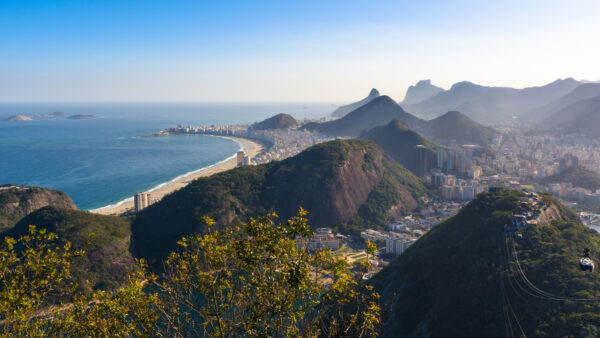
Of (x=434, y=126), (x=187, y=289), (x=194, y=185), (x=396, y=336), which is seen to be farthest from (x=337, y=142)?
(x=434, y=126)

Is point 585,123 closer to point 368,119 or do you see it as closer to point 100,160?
point 368,119

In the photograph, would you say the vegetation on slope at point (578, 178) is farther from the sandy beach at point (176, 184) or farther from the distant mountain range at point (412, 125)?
the sandy beach at point (176, 184)

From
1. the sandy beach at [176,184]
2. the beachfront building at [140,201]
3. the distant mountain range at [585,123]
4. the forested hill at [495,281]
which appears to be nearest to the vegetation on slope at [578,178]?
the forested hill at [495,281]

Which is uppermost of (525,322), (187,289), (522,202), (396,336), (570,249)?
(187,289)

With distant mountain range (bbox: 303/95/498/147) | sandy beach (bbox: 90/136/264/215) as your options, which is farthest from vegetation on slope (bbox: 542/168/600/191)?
sandy beach (bbox: 90/136/264/215)

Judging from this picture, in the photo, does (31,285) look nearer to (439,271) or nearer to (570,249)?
(439,271)
